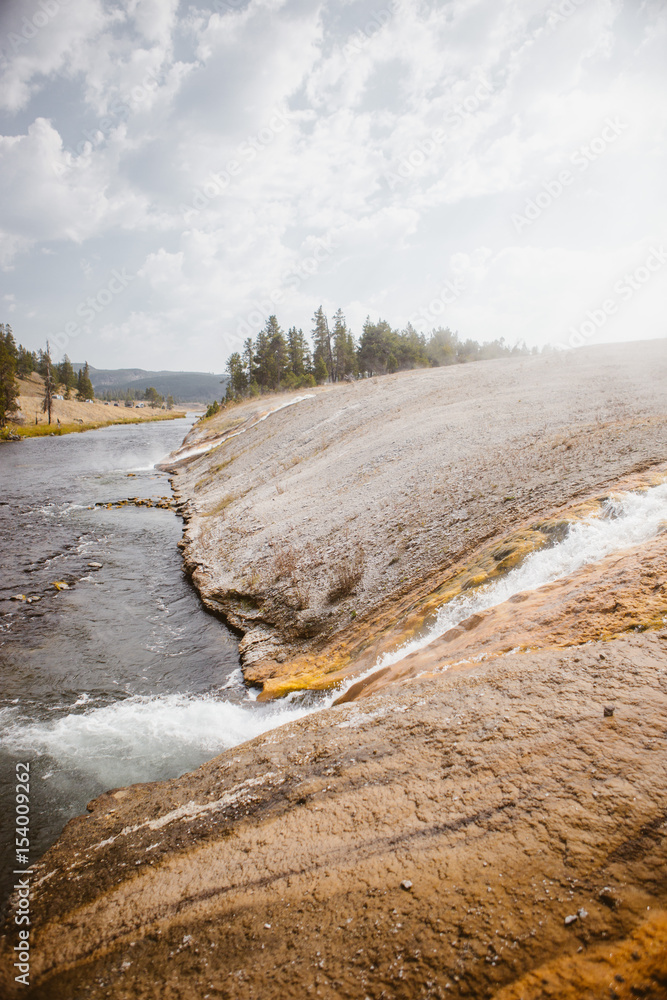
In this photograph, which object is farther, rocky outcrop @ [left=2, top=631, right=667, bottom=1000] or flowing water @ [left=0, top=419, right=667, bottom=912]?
flowing water @ [left=0, top=419, right=667, bottom=912]

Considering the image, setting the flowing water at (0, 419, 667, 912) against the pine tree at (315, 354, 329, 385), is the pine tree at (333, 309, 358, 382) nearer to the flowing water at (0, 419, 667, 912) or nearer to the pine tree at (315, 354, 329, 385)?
the pine tree at (315, 354, 329, 385)

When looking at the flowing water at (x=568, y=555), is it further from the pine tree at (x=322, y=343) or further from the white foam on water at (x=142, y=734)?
the pine tree at (x=322, y=343)

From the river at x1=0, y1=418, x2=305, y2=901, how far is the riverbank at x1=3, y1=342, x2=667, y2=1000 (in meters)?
0.78

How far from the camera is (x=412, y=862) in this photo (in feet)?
11.6

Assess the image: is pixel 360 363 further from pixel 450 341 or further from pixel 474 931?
pixel 474 931

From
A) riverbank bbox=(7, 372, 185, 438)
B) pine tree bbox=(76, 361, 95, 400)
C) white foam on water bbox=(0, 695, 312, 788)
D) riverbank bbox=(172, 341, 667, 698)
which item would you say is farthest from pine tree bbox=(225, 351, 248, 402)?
white foam on water bbox=(0, 695, 312, 788)

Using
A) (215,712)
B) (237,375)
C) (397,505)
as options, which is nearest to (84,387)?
(237,375)

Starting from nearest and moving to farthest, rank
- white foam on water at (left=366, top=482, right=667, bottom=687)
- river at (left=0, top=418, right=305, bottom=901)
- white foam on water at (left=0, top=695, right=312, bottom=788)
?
river at (left=0, top=418, right=305, bottom=901)
white foam on water at (left=0, top=695, right=312, bottom=788)
white foam on water at (left=366, top=482, right=667, bottom=687)

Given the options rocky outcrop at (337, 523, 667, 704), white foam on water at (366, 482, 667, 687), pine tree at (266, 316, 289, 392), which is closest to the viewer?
rocky outcrop at (337, 523, 667, 704)

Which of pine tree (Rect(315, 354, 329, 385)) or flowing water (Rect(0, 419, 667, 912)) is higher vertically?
pine tree (Rect(315, 354, 329, 385))

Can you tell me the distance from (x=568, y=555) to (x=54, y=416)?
3499 inches

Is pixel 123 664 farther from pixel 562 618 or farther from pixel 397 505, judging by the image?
pixel 562 618

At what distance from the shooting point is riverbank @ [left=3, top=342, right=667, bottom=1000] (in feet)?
9.49

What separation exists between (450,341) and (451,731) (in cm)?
12074
